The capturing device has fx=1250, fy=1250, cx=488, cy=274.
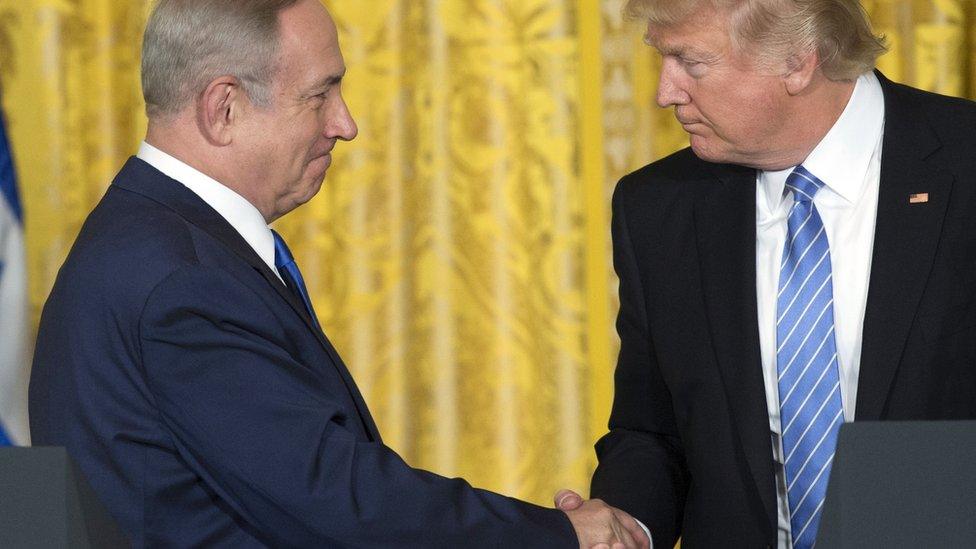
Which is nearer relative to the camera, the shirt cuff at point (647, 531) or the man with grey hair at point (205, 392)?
the man with grey hair at point (205, 392)

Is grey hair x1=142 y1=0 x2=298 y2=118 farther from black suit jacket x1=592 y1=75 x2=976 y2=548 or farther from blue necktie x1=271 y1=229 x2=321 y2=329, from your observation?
black suit jacket x1=592 y1=75 x2=976 y2=548

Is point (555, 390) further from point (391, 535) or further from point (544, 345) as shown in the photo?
point (391, 535)

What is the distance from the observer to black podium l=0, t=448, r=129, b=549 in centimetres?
120

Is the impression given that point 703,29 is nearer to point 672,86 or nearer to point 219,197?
point 672,86

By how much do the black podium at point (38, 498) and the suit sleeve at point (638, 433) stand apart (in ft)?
4.23

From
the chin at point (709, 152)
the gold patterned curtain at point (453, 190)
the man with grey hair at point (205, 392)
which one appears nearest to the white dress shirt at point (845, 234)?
the chin at point (709, 152)

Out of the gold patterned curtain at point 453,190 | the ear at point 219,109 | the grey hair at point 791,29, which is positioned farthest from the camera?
the gold patterned curtain at point 453,190

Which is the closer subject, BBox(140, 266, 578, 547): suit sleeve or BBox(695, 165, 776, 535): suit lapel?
BBox(140, 266, 578, 547): suit sleeve

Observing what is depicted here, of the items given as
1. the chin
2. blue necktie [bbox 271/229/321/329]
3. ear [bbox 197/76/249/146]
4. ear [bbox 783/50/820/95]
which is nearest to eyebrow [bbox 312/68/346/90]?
ear [bbox 197/76/249/146]

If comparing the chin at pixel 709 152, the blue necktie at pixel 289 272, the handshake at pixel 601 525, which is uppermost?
the chin at pixel 709 152

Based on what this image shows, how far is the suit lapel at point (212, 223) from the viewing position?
1.76m

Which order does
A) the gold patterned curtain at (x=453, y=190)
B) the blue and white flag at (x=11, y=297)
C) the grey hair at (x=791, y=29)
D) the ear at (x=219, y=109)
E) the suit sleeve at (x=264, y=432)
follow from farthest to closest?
the gold patterned curtain at (x=453, y=190)
the blue and white flag at (x=11, y=297)
the grey hair at (x=791, y=29)
the ear at (x=219, y=109)
the suit sleeve at (x=264, y=432)

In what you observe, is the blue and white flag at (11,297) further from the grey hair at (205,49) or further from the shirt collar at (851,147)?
the shirt collar at (851,147)

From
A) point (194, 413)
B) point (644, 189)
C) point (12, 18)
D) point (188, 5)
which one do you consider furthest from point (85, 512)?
point (12, 18)
